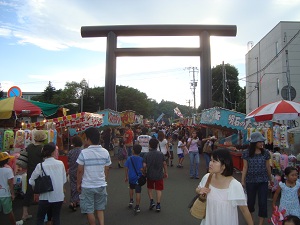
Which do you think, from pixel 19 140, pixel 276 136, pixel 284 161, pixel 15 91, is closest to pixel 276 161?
pixel 284 161

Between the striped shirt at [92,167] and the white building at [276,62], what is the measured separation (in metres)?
19.1

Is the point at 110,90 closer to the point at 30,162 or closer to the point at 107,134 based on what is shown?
the point at 107,134

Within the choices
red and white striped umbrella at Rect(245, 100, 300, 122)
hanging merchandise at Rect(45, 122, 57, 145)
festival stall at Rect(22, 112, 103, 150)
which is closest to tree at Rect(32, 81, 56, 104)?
festival stall at Rect(22, 112, 103, 150)

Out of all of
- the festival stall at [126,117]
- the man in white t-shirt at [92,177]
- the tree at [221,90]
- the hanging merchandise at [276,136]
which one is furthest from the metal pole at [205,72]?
the tree at [221,90]

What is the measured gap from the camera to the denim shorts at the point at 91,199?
16.0 ft

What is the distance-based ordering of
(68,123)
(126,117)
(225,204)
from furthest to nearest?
1. (126,117)
2. (68,123)
3. (225,204)

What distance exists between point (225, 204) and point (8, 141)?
6.53 m

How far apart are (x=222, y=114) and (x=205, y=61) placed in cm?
699

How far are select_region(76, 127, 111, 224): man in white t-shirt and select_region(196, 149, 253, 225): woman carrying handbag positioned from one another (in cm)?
226

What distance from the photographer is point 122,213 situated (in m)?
6.67

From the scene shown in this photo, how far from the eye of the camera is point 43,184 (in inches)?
180

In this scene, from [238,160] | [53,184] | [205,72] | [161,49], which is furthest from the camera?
[161,49]

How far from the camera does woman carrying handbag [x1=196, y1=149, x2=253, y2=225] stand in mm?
3068

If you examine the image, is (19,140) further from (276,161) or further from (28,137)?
(276,161)
